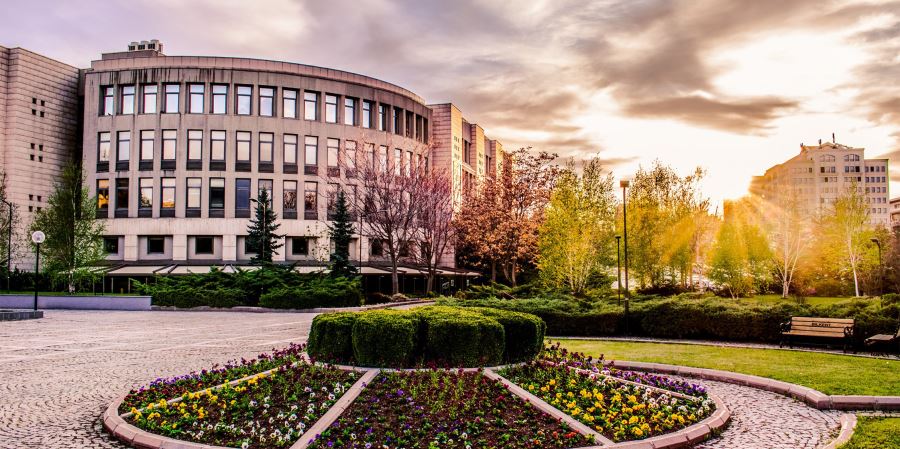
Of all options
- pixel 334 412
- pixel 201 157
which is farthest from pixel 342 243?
pixel 334 412

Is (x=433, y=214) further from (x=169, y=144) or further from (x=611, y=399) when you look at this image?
(x=611, y=399)

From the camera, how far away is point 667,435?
8492 mm

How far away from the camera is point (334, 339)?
1173 cm

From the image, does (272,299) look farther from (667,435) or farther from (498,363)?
(667,435)

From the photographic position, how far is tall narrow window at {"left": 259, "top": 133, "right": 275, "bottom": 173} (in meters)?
56.9

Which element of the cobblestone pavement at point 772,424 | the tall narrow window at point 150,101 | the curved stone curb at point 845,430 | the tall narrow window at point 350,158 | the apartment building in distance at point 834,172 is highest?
the apartment building in distance at point 834,172

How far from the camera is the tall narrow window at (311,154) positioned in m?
58.3

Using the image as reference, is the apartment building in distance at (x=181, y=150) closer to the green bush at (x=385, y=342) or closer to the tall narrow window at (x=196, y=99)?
the tall narrow window at (x=196, y=99)

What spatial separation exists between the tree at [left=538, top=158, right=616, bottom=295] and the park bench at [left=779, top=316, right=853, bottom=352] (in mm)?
19112

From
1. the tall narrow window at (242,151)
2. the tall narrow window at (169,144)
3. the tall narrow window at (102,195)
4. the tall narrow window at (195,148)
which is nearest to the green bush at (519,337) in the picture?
the tall narrow window at (242,151)

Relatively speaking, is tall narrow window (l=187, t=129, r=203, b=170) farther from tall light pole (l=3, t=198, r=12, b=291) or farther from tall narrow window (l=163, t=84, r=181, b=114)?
tall light pole (l=3, t=198, r=12, b=291)

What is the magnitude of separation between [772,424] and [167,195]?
53715 millimetres

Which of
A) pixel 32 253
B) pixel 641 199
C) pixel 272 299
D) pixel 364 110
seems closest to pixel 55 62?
pixel 32 253

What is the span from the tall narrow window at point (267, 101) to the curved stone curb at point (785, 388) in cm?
4907
